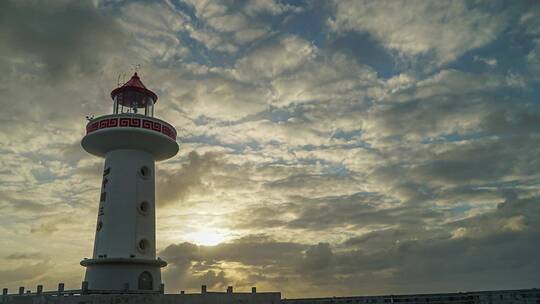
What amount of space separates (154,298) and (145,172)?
523 inches

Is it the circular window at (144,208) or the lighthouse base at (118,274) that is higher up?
the circular window at (144,208)

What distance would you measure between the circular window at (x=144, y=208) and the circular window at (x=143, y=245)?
2201 mm

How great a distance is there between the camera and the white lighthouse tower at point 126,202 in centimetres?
3203

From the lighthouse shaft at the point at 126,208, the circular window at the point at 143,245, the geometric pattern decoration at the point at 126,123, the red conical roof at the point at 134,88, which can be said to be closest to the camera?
the lighthouse shaft at the point at 126,208

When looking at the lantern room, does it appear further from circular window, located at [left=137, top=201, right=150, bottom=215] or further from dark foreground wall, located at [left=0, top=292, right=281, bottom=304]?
dark foreground wall, located at [left=0, top=292, right=281, bottom=304]

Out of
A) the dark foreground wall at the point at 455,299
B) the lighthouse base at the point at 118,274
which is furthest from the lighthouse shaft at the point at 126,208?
the dark foreground wall at the point at 455,299

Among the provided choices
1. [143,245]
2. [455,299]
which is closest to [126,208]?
[143,245]

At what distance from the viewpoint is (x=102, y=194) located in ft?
115

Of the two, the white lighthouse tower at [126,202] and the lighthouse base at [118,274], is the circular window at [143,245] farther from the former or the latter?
the lighthouse base at [118,274]

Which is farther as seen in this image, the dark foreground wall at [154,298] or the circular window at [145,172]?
the circular window at [145,172]

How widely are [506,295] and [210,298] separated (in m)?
35.7

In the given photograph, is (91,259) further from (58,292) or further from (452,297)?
(452,297)

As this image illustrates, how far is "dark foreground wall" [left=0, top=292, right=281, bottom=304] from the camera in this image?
2347 centimetres

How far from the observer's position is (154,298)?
2511cm
